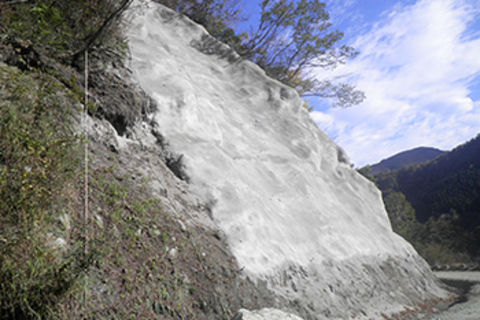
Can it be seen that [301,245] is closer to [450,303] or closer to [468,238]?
[450,303]

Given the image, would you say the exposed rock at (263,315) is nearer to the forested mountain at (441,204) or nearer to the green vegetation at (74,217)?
the green vegetation at (74,217)

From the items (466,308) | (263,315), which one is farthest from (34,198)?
(466,308)

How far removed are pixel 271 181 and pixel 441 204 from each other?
5950cm

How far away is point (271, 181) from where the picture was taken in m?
7.87

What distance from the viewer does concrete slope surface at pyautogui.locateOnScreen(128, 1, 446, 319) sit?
5.90 meters

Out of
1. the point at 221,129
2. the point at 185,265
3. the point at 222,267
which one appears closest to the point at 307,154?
the point at 221,129

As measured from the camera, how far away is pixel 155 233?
12.8 feet

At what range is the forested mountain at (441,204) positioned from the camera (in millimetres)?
36562

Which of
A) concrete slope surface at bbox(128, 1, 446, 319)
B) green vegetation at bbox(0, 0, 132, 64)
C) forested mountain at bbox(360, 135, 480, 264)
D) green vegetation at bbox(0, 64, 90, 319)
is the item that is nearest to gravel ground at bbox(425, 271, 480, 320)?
concrete slope surface at bbox(128, 1, 446, 319)

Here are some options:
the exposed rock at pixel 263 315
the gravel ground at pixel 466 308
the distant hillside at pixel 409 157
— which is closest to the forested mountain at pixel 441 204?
the gravel ground at pixel 466 308

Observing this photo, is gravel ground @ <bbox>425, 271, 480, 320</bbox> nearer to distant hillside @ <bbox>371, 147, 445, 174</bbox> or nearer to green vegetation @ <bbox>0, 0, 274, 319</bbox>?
green vegetation @ <bbox>0, 0, 274, 319</bbox>

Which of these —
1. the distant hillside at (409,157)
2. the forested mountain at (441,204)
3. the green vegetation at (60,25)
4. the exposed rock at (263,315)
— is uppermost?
the distant hillside at (409,157)

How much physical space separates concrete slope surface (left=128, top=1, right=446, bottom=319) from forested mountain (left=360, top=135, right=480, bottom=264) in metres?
25.7

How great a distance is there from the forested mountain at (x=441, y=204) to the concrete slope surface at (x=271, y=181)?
25.7 metres
